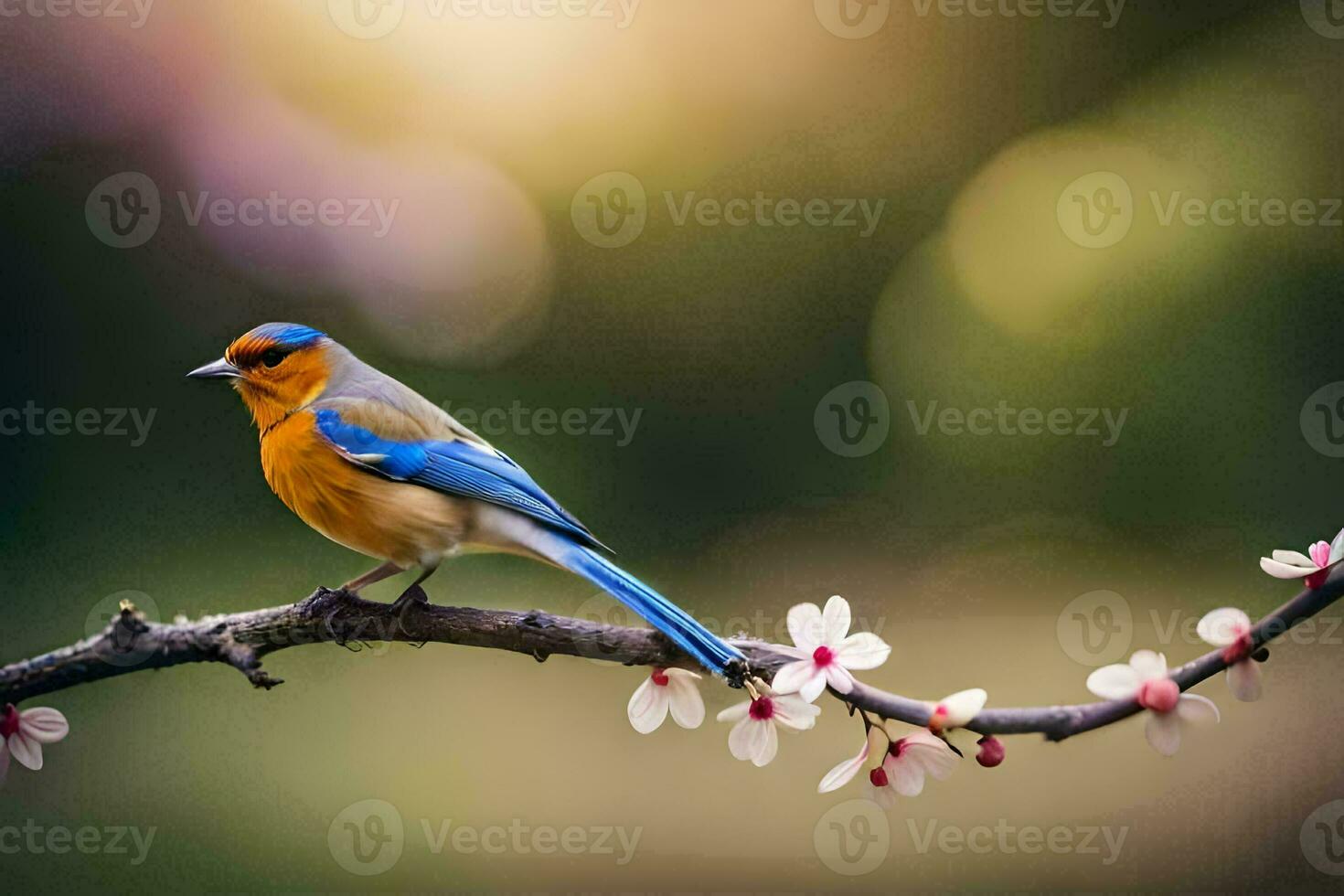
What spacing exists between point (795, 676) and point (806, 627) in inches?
1.1

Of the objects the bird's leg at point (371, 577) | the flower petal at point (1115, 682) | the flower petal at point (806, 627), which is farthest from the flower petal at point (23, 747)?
the flower petal at point (1115, 682)

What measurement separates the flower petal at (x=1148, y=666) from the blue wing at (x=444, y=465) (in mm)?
429

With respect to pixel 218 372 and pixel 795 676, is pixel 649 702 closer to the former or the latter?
pixel 795 676

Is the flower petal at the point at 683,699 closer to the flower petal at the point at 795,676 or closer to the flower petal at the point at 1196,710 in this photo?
the flower petal at the point at 795,676

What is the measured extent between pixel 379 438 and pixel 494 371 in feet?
4.08

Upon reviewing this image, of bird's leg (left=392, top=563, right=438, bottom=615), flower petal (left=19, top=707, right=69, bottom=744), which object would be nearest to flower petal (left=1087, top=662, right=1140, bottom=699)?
bird's leg (left=392, top=563, right=438, bottom=615)

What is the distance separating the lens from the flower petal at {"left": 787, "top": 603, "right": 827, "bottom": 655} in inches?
27.0

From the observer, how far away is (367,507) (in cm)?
95

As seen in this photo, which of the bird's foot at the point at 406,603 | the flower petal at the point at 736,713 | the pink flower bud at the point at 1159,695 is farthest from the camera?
the bird's foot at the point at 406,603

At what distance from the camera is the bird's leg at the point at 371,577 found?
2.97ft

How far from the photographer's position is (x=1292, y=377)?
2340 millimetres

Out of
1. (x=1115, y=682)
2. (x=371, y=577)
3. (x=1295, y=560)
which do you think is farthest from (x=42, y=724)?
(x=1295, y=560)

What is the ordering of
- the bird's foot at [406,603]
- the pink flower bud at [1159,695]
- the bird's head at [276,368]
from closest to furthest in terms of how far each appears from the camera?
1. the pink flower bud at [1159,695]
2. the bird's foot at [406,603]
3. the bird's head at [276,368]

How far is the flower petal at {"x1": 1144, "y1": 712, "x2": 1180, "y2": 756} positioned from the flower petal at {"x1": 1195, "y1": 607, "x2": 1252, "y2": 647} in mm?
47
